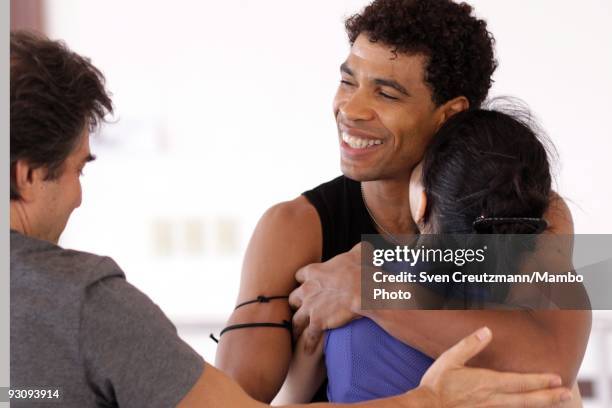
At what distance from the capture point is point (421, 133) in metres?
1.76

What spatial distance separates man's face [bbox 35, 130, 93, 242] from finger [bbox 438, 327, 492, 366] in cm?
59

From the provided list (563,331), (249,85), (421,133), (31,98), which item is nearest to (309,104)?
(249,85)

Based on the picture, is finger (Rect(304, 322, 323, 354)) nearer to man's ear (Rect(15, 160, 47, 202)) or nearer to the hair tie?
the hair tie

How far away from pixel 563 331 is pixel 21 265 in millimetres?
874

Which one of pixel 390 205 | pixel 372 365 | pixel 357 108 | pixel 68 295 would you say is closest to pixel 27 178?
pixel 68 295

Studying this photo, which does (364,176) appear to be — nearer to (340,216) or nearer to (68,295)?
(340,216)

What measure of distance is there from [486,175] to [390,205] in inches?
17.7

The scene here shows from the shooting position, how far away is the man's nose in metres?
1.73

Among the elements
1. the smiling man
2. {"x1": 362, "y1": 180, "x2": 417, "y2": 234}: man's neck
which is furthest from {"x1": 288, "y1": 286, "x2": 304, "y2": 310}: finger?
{"x1": 362, "y1": 180, "x2": 417, "y2": 234}: man's neck

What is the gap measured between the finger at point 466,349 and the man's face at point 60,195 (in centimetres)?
59

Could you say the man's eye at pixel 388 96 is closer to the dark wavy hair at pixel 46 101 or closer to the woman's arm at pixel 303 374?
the woman's arm at pixel 303 374

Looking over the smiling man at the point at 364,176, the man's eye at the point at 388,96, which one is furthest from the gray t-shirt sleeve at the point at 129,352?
the man's eye at the point at 388,96

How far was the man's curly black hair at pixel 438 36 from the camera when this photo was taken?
5.64 feet

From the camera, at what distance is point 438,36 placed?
1730 mm
